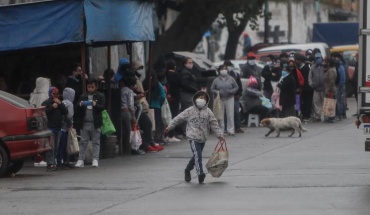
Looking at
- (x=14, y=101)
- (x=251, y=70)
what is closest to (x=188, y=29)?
→ (x=251, y=70)

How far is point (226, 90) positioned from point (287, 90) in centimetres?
266

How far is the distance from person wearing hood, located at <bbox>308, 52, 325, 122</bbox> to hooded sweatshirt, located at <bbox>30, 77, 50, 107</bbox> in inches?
440

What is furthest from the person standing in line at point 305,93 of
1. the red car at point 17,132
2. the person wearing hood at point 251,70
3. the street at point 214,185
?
the red car at point 17,132

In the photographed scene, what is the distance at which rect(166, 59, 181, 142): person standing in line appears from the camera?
84.7 ft

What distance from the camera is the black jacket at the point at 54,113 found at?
19.9 metres

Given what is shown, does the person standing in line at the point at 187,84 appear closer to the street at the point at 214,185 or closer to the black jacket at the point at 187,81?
the black jacket at the point at 187,81

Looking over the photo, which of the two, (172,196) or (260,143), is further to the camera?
(260,143)

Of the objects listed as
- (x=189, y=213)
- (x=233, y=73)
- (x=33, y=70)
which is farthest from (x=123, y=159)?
(x=189, y=213)

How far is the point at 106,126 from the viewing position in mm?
20844

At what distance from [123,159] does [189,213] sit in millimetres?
8488

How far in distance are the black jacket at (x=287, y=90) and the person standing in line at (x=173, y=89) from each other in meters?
3.77

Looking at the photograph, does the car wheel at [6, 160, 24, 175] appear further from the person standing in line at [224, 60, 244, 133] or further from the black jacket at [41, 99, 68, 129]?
the person standing in line at [224, 60, 244, 133]

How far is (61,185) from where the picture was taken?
17.6 metres

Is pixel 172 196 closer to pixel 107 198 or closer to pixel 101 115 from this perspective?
pixel 107 198
